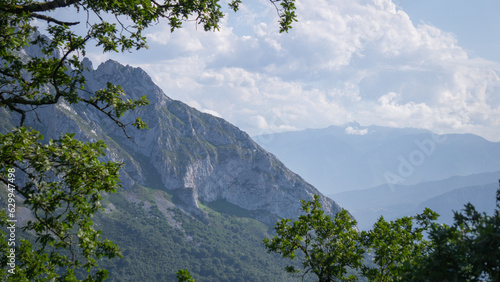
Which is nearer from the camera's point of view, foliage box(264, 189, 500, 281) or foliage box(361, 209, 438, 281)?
foliage box(264, 189, 500, 281)

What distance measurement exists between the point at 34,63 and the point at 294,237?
14044 millimetres

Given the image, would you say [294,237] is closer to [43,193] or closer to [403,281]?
[403,281]

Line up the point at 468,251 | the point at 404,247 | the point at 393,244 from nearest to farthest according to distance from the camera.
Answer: the point at 468,251 < the point at 393,244 < the point at 404,247

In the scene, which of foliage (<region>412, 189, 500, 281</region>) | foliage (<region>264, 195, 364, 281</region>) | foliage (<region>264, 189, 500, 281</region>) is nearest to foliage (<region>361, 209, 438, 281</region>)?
foliage (<region>264, 189, 500, 281</region>)

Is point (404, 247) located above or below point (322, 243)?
above

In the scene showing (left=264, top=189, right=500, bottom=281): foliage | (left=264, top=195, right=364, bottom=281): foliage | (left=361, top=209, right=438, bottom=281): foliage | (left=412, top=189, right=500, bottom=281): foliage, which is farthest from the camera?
(left=361, top=209, right=438, bottom=281): foliage

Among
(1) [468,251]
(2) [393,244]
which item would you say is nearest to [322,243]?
(2) [393,244]

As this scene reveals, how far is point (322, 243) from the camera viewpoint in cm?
1504

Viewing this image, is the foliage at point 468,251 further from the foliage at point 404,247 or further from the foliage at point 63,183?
the foliage at point 63,183

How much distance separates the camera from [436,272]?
27.2 feet

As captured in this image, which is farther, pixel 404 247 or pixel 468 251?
pixel 404 247

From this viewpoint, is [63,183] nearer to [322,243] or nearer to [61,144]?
[61,144]

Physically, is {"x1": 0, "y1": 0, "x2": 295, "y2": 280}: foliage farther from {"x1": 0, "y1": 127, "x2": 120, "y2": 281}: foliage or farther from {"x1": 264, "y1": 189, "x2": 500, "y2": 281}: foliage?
{"x1": 264, "y1": 189, "x2": 500, "y2": 281}: foliage

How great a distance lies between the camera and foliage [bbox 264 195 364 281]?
14.4 meters
